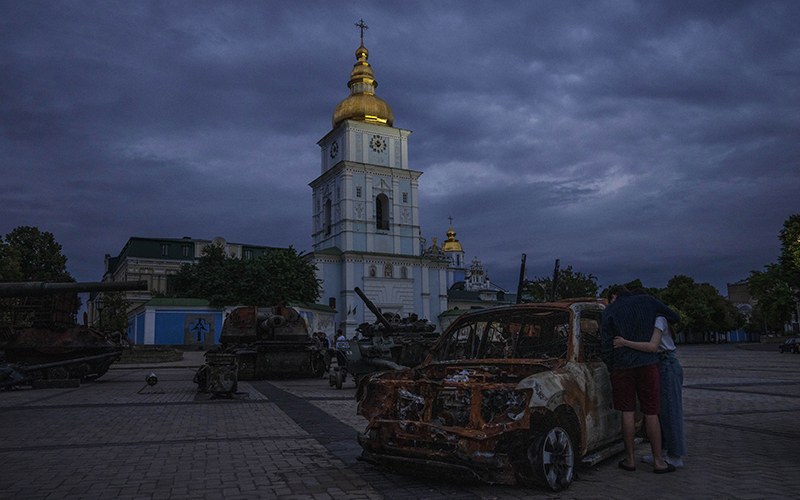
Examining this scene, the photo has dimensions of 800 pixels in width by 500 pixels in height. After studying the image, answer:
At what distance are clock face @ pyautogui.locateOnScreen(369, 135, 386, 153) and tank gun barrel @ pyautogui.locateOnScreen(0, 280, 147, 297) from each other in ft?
153

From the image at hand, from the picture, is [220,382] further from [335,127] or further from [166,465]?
[335,127]

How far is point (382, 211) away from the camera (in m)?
57.9

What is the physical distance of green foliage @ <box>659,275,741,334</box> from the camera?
65438 mm

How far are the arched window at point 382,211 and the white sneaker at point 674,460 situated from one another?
51.7 meters

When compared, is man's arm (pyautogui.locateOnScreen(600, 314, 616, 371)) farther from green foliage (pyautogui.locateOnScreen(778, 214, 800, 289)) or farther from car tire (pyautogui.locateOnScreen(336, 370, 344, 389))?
green foliage (pyautogui.locateOnScreen(778, 214, 800, 289))

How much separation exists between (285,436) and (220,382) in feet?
16.3

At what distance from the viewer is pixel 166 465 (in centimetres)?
580

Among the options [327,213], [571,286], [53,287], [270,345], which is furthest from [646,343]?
[327,213]

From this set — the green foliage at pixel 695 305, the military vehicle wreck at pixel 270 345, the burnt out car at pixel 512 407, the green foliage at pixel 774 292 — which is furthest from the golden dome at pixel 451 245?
the burnt out car at pixel 512 407

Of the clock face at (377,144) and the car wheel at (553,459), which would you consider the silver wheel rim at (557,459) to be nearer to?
the car wheel at (553,459)

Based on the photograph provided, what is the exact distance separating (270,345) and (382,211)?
4086 cm

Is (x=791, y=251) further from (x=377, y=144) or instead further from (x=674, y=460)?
(x=674, y=460)

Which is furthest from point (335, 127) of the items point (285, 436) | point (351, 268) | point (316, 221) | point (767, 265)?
point (285, 436)

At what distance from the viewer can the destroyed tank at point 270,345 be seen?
57.7 ft
